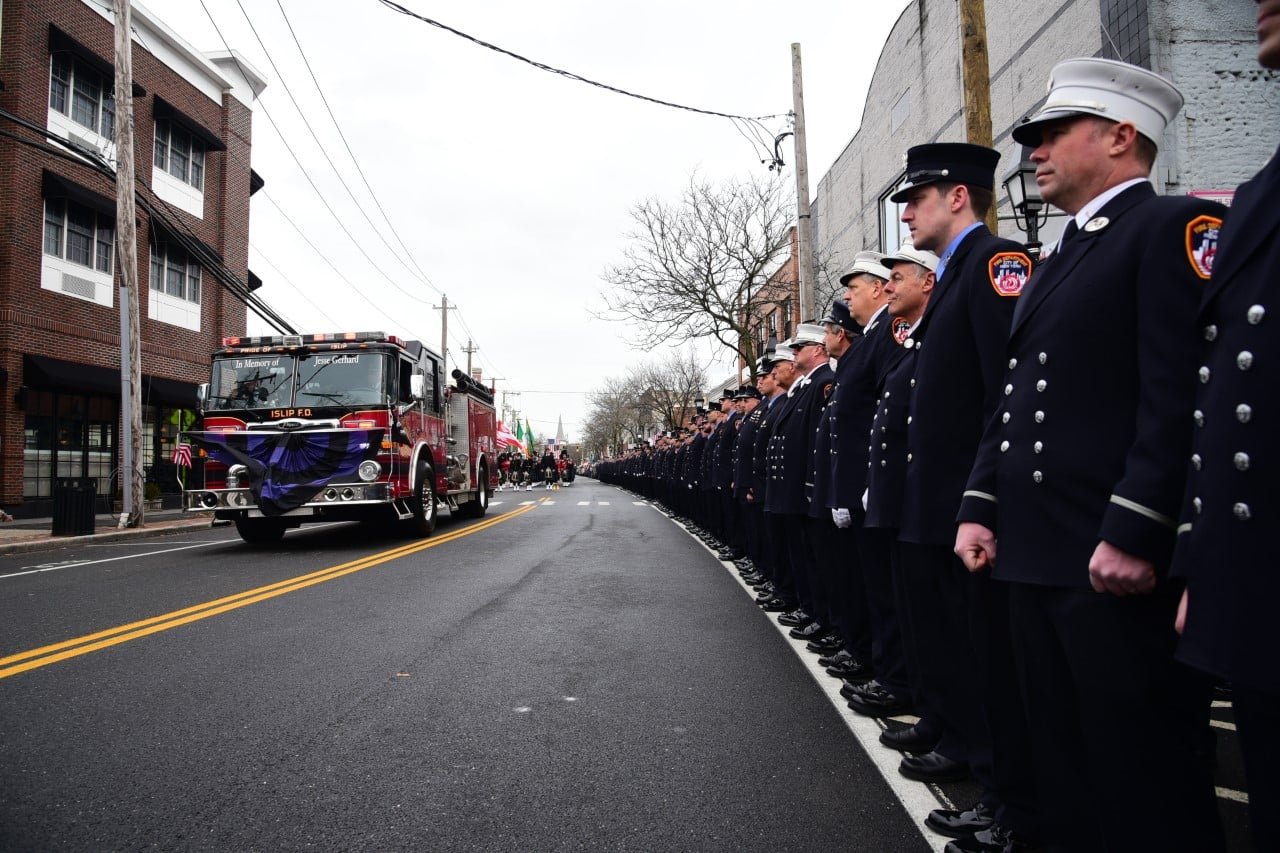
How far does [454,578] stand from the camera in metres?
8.45

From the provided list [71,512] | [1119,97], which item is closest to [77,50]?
[71,512]

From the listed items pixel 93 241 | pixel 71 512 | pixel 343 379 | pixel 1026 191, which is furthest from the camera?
pixel 93 241

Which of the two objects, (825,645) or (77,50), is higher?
(77,50)

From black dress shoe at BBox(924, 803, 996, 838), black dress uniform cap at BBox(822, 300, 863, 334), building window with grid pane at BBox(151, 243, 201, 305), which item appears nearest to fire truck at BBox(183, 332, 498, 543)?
black dress uniform cap at BBox(822, 300, 863, 334)

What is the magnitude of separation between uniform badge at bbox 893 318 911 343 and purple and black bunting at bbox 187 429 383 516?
334 inches

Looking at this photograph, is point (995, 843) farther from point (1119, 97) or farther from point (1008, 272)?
point (1119, 97)

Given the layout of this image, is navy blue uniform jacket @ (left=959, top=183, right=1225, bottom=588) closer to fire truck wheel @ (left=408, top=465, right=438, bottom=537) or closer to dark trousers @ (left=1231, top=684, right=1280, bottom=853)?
dark trousers @ (left=1231, top=684, right=1280, bottom=853)

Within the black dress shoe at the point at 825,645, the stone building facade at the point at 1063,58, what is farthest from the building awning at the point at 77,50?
the black dress shoe at the point at 825,645

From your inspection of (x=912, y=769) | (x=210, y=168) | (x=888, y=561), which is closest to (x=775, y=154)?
(x=888, y=561)

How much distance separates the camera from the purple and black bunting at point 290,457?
35.7 feet

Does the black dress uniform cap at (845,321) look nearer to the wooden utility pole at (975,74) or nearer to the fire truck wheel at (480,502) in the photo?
the wooden utility pole at (975,74)

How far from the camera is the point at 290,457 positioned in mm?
10992

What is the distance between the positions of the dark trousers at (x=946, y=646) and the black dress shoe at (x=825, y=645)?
1891mm

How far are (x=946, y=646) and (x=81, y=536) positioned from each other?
1454 cm
